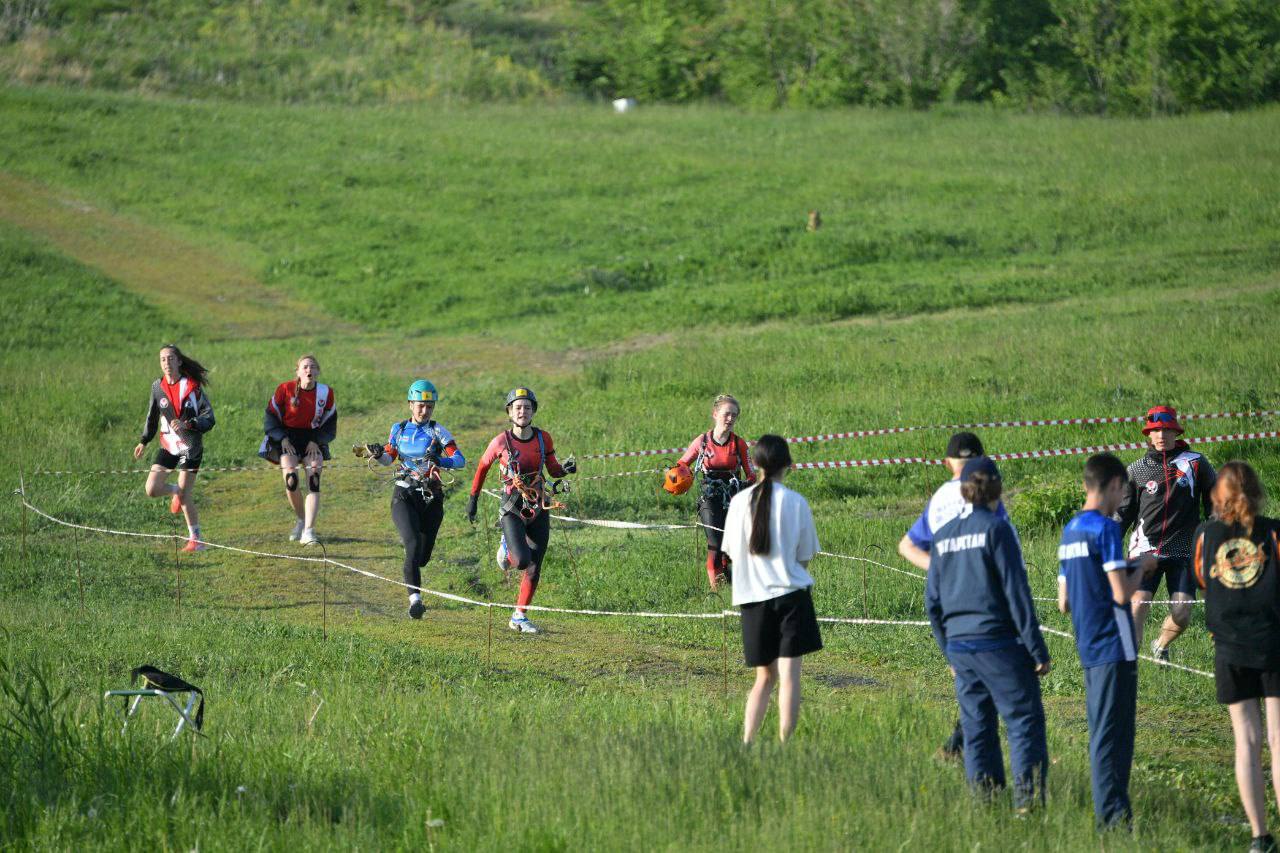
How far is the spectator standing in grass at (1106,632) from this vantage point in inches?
271

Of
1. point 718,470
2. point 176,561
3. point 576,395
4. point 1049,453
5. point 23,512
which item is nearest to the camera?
point 718,470

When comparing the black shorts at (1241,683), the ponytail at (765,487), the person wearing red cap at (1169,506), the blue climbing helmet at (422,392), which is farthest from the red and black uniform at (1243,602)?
the blue climbing helmet at (422,392)

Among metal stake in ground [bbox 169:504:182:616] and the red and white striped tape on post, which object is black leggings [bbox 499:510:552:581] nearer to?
metal stake in ground [bbox 169:504:182:616]

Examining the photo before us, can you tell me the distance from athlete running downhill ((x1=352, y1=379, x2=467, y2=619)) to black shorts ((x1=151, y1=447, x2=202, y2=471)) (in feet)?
9.97

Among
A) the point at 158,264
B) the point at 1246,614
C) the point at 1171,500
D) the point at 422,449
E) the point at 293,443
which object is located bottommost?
the point at 1246,614

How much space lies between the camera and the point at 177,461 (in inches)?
585

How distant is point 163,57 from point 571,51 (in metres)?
17.9

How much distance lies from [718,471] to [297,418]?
434 cm

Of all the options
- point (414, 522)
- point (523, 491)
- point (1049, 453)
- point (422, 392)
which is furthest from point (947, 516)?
point (1049, 453)

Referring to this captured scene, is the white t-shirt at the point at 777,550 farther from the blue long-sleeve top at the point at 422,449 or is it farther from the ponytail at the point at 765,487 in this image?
the blue long-sleeve top at the point at 422,449

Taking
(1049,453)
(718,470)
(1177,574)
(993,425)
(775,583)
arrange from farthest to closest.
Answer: (993,425) < (1049,453) < (718,470) < (1177,574) < (775,583)

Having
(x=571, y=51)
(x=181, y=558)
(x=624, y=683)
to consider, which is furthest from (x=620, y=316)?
(x=571, y=51)

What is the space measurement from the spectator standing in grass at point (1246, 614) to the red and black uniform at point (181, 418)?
33.7 feet

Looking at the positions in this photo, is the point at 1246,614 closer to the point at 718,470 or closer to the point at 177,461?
the point at 718,470
